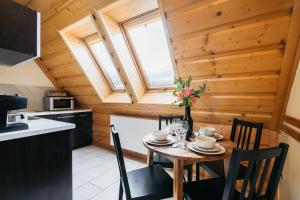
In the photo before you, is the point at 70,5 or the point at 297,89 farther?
the point at 70,5

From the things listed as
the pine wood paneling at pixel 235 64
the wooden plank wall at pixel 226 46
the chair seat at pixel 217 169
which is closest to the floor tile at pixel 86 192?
the chair seat at pixel 217 169

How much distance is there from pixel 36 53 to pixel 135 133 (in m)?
2.04

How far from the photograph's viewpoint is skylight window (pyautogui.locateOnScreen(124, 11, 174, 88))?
8.18 ft

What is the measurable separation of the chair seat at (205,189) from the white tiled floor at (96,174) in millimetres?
1090

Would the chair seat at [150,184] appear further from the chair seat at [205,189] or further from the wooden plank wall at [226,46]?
the wooden plank wall at [226,46]

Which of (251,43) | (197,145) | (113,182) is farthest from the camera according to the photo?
(113,182)

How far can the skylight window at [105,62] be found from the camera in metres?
3.15

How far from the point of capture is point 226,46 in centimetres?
171

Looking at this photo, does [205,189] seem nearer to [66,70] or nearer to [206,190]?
[206,190]

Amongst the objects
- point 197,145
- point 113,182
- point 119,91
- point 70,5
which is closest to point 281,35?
point 197,145

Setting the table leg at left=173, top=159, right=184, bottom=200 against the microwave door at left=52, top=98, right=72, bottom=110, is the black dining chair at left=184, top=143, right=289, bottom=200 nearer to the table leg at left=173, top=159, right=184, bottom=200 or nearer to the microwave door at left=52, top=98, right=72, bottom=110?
the table leg at left=173, top=159, right=184, bottom=200

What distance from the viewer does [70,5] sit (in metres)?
2.21

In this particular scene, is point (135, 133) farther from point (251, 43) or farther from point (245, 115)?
point (251, 43)

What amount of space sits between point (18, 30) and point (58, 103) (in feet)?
8.02
